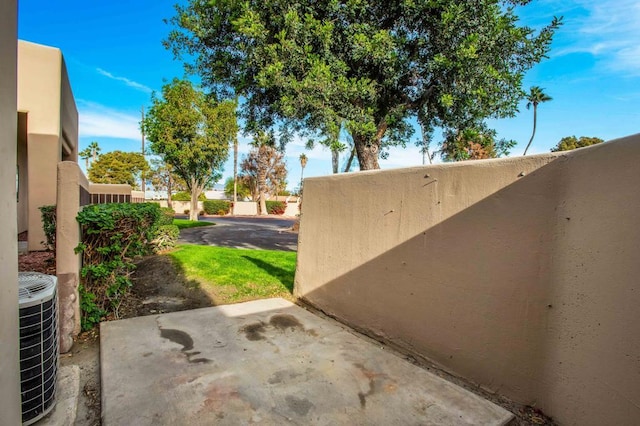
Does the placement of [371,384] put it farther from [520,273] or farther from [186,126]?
[186,126]

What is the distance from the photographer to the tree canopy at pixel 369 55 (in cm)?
780

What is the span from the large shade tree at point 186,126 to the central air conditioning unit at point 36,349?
16.9 metres

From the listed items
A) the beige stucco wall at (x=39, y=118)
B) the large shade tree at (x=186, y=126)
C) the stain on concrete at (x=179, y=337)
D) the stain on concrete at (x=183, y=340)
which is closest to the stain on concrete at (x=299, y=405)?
the stain on concrete at (x=183, y=340)

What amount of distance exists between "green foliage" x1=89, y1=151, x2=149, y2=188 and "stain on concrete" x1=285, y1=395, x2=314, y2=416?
3904 centimetres

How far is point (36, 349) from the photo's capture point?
2.16 metres

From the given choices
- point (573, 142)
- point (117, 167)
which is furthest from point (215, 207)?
point (573, 142)

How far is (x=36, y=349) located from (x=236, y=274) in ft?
13.8

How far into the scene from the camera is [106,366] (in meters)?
2.90

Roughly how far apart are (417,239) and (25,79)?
989cm

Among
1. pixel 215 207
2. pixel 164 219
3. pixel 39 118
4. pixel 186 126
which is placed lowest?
pixel 215 207

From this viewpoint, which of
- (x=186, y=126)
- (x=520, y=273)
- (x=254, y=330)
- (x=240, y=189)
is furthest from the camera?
(x=240, y=189)

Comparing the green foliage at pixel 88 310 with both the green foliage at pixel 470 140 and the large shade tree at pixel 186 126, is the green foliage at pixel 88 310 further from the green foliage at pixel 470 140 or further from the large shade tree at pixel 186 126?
the large shade tree at pixel 186 126


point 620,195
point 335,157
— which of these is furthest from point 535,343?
point 335,157

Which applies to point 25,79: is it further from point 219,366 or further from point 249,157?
point 249,157
